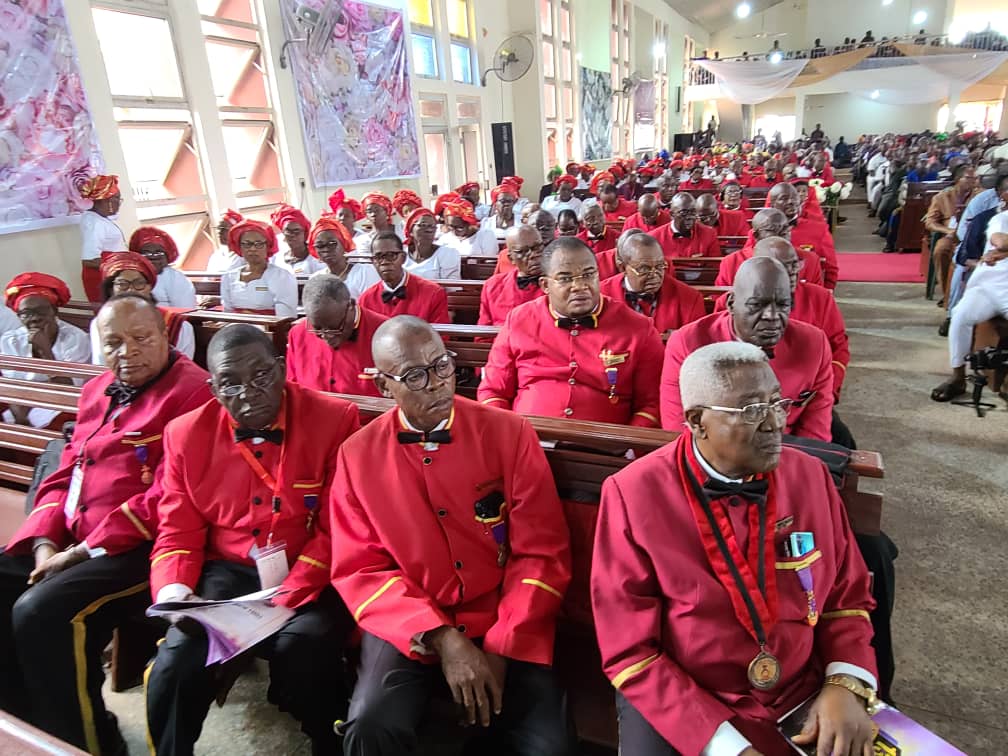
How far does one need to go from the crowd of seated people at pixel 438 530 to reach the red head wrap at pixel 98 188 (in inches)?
155

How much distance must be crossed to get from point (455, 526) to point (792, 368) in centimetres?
151

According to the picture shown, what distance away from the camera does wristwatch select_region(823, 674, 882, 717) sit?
143 cm

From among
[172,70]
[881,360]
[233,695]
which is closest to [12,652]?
[233,695]

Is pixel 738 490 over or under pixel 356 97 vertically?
under

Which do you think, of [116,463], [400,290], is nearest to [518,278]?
[400,290]

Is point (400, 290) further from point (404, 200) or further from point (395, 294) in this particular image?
point (404, 200)

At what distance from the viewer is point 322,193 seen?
30.0 feet

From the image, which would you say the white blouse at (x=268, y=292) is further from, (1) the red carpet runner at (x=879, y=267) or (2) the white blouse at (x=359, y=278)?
(1) the red carpet runner at (x=879, y=267)

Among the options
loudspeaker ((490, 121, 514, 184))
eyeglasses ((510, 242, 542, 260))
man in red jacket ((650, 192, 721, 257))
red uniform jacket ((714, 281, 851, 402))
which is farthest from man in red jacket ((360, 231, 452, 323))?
loudspeaker ((490, 121, 514, 184))

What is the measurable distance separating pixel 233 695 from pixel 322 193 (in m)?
7.85

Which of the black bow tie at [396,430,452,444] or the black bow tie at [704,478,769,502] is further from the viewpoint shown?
the black bow tie at [396,430,452,444]

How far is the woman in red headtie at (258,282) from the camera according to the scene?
191 inches

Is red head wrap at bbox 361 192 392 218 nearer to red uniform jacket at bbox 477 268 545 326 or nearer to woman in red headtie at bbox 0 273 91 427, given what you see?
red uniform jacket at bbox 477 268 545 326

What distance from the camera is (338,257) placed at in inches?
205
